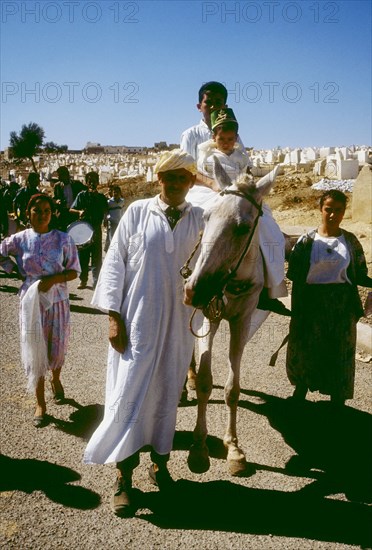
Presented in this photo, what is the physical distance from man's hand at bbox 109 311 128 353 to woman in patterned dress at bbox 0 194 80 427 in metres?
1.37

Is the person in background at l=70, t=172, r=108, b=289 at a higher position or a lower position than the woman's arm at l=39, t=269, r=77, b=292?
higher

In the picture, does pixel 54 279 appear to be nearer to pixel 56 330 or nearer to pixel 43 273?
pixel 43 273

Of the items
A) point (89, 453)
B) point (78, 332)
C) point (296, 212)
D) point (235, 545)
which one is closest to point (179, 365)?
point (89, 453)

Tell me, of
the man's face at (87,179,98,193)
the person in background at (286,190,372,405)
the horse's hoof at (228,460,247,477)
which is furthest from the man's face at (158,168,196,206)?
the man's face at (87,179,98,193)

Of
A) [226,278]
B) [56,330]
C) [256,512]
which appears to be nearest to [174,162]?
[226,278]

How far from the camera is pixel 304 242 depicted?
14.4ft

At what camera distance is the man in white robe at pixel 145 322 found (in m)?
3.28

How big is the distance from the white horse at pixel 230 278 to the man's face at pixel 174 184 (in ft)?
0.72

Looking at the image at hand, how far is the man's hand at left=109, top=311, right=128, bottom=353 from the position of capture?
3.30 m

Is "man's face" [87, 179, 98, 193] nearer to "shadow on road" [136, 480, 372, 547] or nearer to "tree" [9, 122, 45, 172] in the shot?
"shadow on road" [136, 480, 372, 547]

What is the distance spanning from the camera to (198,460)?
3791 millimetres

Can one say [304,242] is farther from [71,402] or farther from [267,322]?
[267,322]

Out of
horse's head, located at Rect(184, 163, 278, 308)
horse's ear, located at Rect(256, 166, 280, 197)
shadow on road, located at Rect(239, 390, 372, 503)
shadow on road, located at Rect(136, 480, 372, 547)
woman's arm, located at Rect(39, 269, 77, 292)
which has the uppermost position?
horse's ear, located at Rect(256, 166, 280, 197)

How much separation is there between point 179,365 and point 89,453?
33.0 inches
